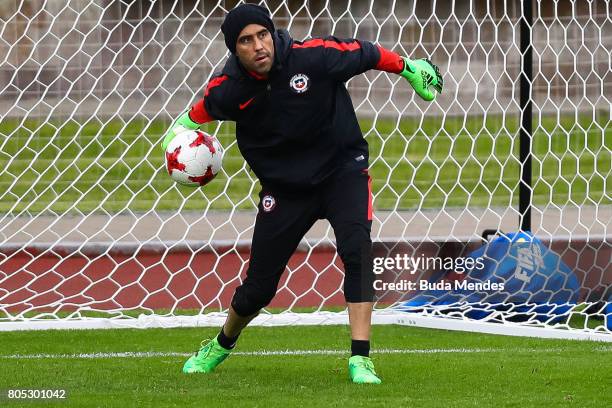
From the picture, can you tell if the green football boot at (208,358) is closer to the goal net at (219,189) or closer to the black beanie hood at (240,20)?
the black beanie hood at (240,20)

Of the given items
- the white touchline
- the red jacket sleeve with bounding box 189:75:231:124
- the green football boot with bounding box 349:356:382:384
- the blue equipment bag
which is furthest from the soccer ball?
the blue equipment bag

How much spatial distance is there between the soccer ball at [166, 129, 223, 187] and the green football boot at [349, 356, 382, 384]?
101 centimetres

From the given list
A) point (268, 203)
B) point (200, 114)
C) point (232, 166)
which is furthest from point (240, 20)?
point (232, 166)

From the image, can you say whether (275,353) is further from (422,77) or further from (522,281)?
(522,281)

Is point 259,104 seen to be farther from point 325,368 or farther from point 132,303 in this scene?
point 132,303

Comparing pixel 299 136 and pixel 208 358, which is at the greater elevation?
pixel 299 136

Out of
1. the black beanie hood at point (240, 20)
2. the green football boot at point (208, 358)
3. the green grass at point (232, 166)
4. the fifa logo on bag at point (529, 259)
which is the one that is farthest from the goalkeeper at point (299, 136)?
the green grass at point (232, 166)

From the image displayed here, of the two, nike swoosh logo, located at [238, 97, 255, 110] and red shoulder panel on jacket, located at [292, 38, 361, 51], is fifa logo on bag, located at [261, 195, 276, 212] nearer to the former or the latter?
nike swoosh logo, located at [238, 97, 255, 110]

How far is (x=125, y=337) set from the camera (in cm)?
701

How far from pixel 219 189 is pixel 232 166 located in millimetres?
1233

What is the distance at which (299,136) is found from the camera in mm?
5289

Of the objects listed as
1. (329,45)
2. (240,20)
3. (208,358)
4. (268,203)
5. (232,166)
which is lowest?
(232,166)

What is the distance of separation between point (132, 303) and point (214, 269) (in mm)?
691

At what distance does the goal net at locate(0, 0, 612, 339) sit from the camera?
25.9 feet
